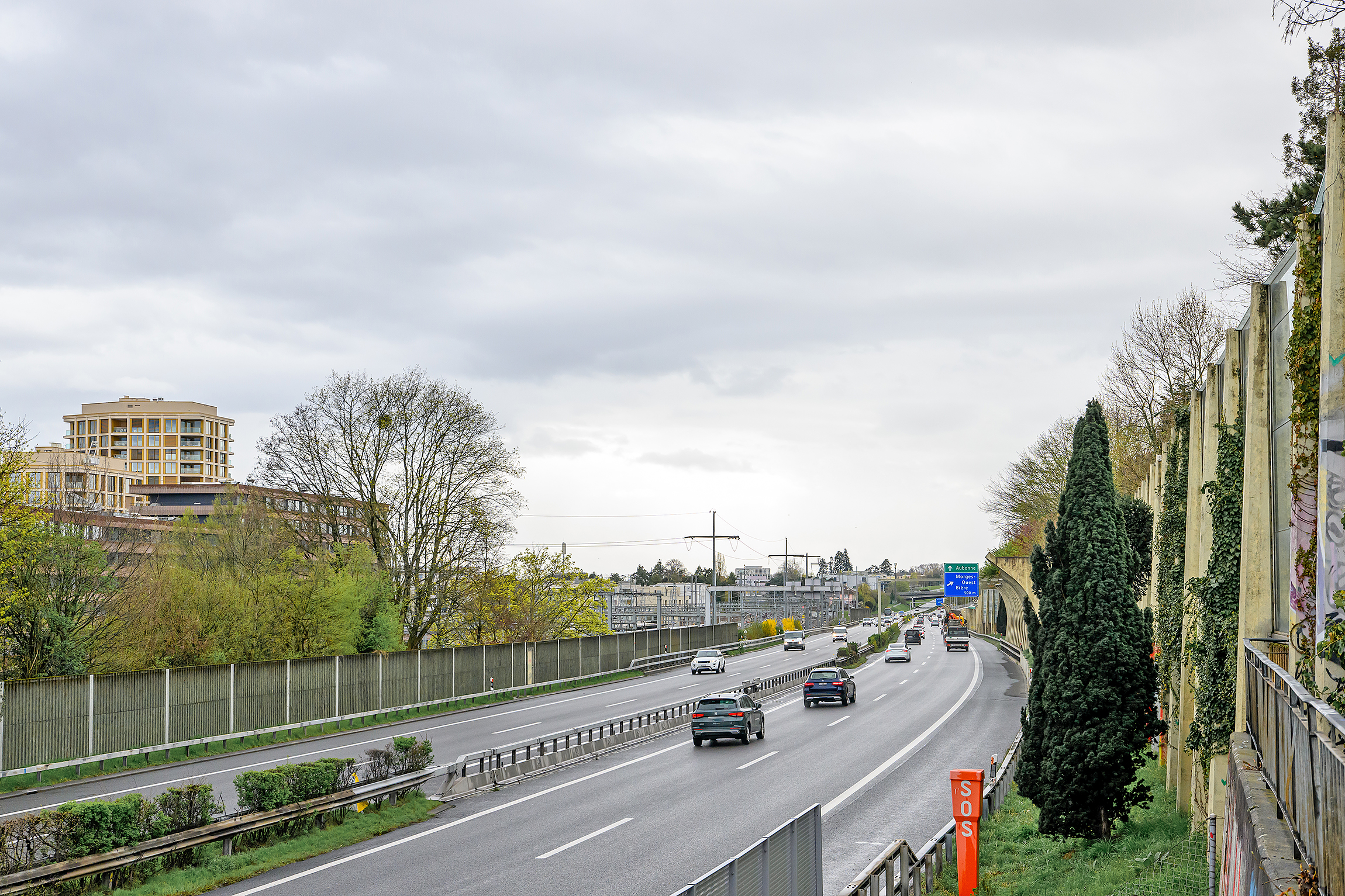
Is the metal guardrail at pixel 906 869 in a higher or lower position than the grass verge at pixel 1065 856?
higher

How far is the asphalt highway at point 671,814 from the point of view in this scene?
54.6 feet

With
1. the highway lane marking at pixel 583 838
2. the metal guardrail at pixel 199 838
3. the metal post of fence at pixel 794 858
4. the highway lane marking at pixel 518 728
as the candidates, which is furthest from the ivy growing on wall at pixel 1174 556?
the highway lane marking at pixel 518 728

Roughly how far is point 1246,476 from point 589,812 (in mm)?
14306

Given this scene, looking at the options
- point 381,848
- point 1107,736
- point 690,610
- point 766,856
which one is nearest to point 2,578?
point 381,848

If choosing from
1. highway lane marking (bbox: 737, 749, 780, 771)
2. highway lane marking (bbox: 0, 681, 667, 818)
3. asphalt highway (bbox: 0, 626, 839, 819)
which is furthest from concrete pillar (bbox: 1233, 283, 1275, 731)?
asphalt highway (bbox: 0, 626, 839, 819)

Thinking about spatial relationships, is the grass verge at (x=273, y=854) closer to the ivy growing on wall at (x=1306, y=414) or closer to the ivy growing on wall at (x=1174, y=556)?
the ivy growing on wall at (x=1306, y=414)

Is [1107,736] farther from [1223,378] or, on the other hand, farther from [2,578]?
[2,578]

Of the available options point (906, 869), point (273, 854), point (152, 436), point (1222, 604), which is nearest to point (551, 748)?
point (273, 854)

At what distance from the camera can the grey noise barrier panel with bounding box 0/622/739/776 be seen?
83.1 feet

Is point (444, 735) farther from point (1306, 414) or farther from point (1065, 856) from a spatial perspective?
point (1306, 414)

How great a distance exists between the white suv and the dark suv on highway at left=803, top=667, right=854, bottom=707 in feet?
56.2

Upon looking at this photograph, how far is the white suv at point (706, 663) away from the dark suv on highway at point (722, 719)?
28.9 metres

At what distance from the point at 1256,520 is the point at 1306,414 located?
3124 millimetres

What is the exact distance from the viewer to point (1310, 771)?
20.8ft
